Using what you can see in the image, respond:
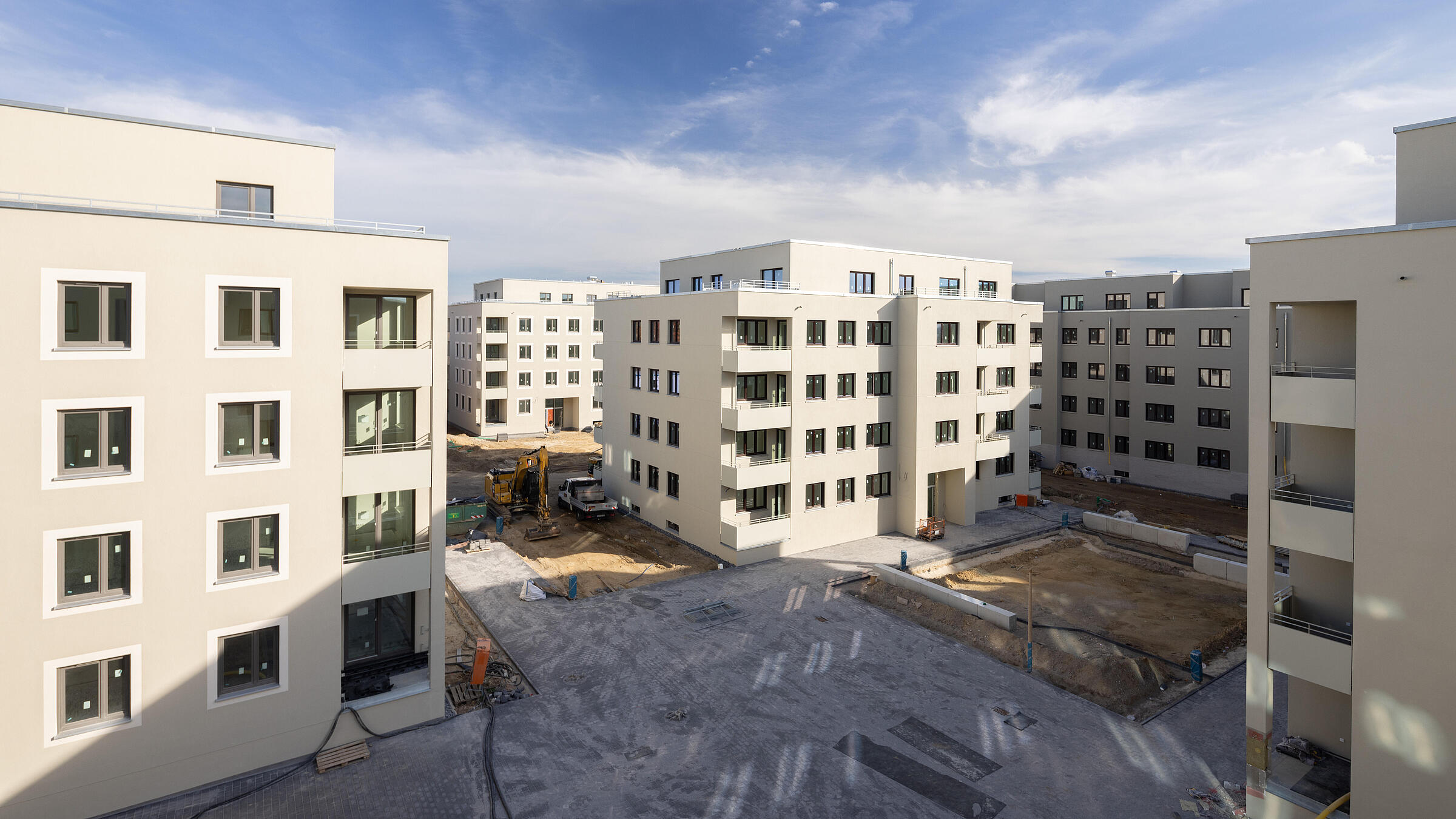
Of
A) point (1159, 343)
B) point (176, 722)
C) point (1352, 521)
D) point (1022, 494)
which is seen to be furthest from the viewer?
point (1159, 343)

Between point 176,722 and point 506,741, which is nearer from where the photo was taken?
point 176,722

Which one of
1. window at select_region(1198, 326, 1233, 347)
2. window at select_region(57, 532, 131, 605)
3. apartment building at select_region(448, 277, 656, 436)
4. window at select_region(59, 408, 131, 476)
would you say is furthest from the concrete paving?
apartment building at select_region(448, 277, 656, 436)

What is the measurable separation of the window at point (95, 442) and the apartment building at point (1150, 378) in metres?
49.0

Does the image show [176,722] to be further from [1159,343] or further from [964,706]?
[1159,343]

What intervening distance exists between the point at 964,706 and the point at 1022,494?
2577 centimetres

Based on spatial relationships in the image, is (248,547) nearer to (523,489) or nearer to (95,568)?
(95,568)

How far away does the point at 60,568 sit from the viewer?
1362 cm

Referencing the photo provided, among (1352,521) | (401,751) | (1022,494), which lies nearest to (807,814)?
(401,751)

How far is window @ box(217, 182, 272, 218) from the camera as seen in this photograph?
54.6 ft

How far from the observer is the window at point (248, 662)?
1527cm

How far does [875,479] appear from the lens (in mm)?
36000

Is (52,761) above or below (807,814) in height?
above

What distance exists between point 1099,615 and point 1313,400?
15112 millimetres

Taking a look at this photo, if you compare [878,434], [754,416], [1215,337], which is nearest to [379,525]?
[754,416]
